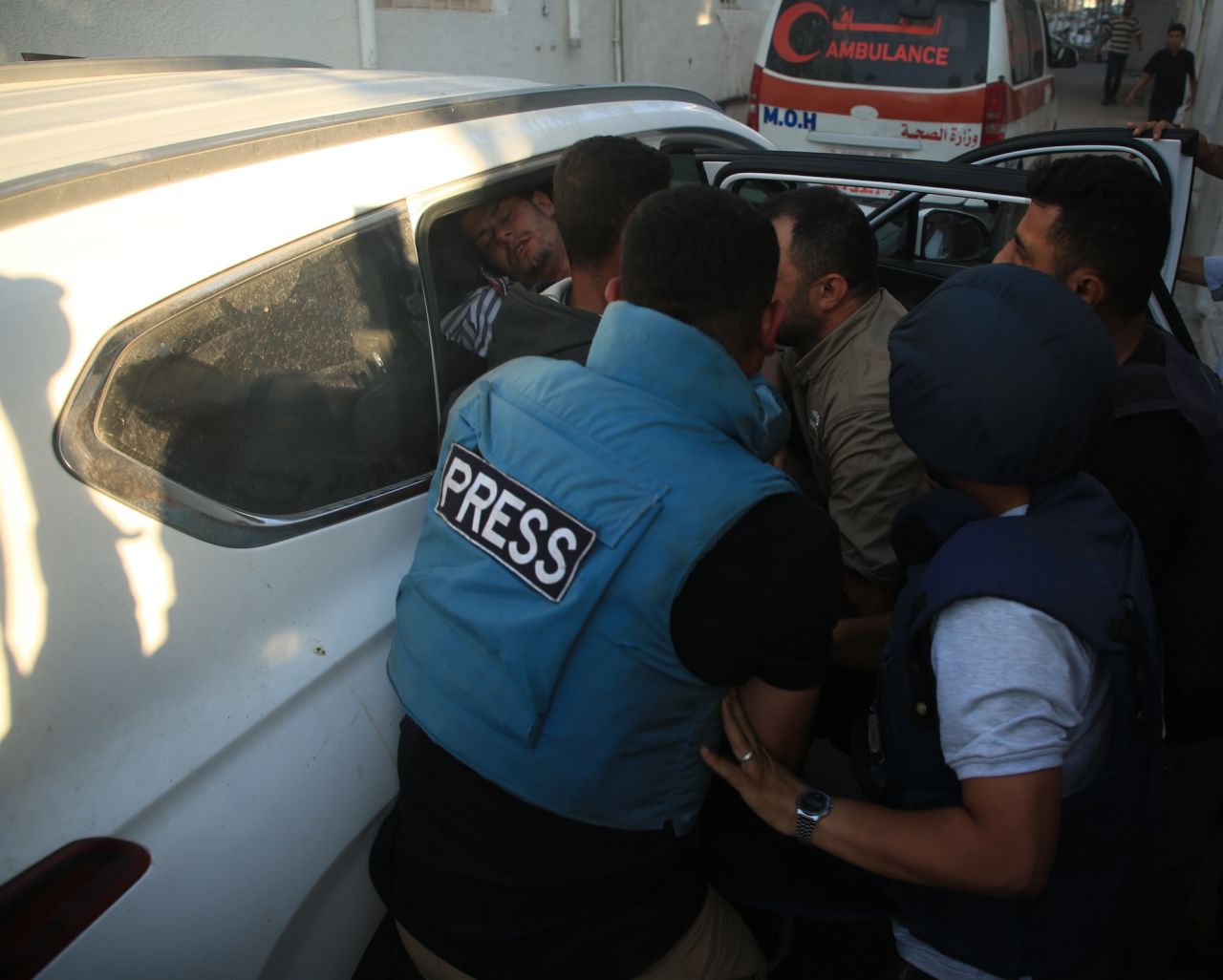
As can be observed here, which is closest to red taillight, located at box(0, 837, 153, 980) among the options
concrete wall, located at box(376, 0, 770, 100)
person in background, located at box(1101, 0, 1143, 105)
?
concrete wall, located at box(376, 0, 770, 100)

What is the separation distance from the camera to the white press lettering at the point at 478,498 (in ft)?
4.54

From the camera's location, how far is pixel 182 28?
18.4ft

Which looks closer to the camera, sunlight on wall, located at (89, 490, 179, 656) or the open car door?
sunlight on wall, located at (89, 490, 179, 656)

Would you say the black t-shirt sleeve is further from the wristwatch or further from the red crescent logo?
the red crescent logo

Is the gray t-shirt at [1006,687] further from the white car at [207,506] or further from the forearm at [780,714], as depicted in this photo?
the white car at [207,506]

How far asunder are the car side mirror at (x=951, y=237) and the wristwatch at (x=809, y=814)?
8.03 feet

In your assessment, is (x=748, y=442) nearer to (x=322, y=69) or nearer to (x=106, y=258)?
(x=106, y=258)

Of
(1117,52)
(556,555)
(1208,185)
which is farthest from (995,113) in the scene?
(1117,52)

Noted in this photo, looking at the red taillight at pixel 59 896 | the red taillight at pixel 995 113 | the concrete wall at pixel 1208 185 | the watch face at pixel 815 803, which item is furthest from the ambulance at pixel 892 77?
the red taillight at pixel 59 896

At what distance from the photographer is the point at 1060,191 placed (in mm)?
2051

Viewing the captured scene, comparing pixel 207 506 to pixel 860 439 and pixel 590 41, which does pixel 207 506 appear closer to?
pixel 860 439

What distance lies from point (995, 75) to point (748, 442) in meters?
6.66

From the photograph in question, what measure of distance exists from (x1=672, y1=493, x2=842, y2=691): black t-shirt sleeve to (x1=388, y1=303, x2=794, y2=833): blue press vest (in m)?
0.03

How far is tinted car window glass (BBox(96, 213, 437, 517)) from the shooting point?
132 cm
